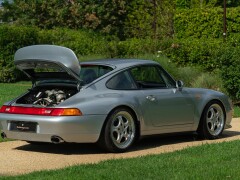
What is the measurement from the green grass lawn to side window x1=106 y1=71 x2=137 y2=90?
1.41m

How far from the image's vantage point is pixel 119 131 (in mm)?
9719

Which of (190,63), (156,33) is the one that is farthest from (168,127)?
(156,33)

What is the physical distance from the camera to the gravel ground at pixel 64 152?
8734 millimetres

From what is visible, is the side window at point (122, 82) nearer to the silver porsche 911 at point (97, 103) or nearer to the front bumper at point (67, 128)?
the silver porsche 911 at point (97, 103)

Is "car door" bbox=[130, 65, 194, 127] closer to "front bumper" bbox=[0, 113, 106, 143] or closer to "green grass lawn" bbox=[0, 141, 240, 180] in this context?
"front bumper" bbox=[0, 113, 106, 143]

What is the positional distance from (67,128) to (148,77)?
2058 millimetres

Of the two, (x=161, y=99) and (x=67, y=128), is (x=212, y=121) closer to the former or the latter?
(x=161, y=99)

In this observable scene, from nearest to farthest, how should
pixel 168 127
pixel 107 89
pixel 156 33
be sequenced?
pixel 107 89, pixel 168 127, pixel 156 33

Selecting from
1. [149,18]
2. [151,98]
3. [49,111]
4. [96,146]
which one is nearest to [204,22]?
[149,18]

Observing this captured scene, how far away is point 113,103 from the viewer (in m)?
9.58

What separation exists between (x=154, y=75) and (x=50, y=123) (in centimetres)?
228

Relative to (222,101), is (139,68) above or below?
above

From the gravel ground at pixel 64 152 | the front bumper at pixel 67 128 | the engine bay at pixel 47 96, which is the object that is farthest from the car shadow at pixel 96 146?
the engine bay at pixel 47 96

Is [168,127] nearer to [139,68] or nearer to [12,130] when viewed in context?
[139,68]
